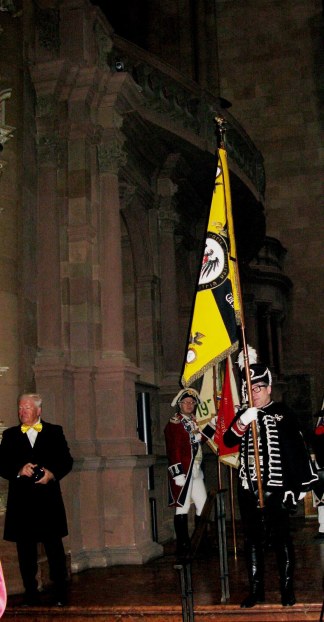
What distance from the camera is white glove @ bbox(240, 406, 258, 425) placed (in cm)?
628

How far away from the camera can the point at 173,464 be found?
9.91 metres

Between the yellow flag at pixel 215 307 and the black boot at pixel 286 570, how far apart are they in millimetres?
1919

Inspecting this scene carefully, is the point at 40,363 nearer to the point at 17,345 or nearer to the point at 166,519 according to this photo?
the point at 17,345

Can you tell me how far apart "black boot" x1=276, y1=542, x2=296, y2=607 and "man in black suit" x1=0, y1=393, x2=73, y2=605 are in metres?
2.09

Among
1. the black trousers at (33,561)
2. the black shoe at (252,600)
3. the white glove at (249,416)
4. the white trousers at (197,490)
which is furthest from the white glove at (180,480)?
the white glove at (249,416)

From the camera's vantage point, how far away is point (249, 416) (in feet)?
20.6

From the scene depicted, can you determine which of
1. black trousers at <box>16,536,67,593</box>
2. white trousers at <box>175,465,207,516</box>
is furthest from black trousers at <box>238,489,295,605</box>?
white trousers at <box>175,465,207,516</box>

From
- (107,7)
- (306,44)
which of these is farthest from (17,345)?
(306,44)

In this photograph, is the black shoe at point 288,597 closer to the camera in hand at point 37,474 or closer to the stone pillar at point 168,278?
the camera in hand at point 37,474

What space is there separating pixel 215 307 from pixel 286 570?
98.3 inches

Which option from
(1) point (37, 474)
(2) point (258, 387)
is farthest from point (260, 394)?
(1) point (37, 474)

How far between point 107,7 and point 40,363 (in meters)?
11.5

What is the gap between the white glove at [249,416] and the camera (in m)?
6.28

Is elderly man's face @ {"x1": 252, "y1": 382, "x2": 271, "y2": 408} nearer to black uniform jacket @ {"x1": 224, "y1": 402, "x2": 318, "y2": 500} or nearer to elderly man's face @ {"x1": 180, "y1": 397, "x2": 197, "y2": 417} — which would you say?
black uniform jacket @ {"x1": 224, "y1": 402, "x2": 318, "y2": 500}
